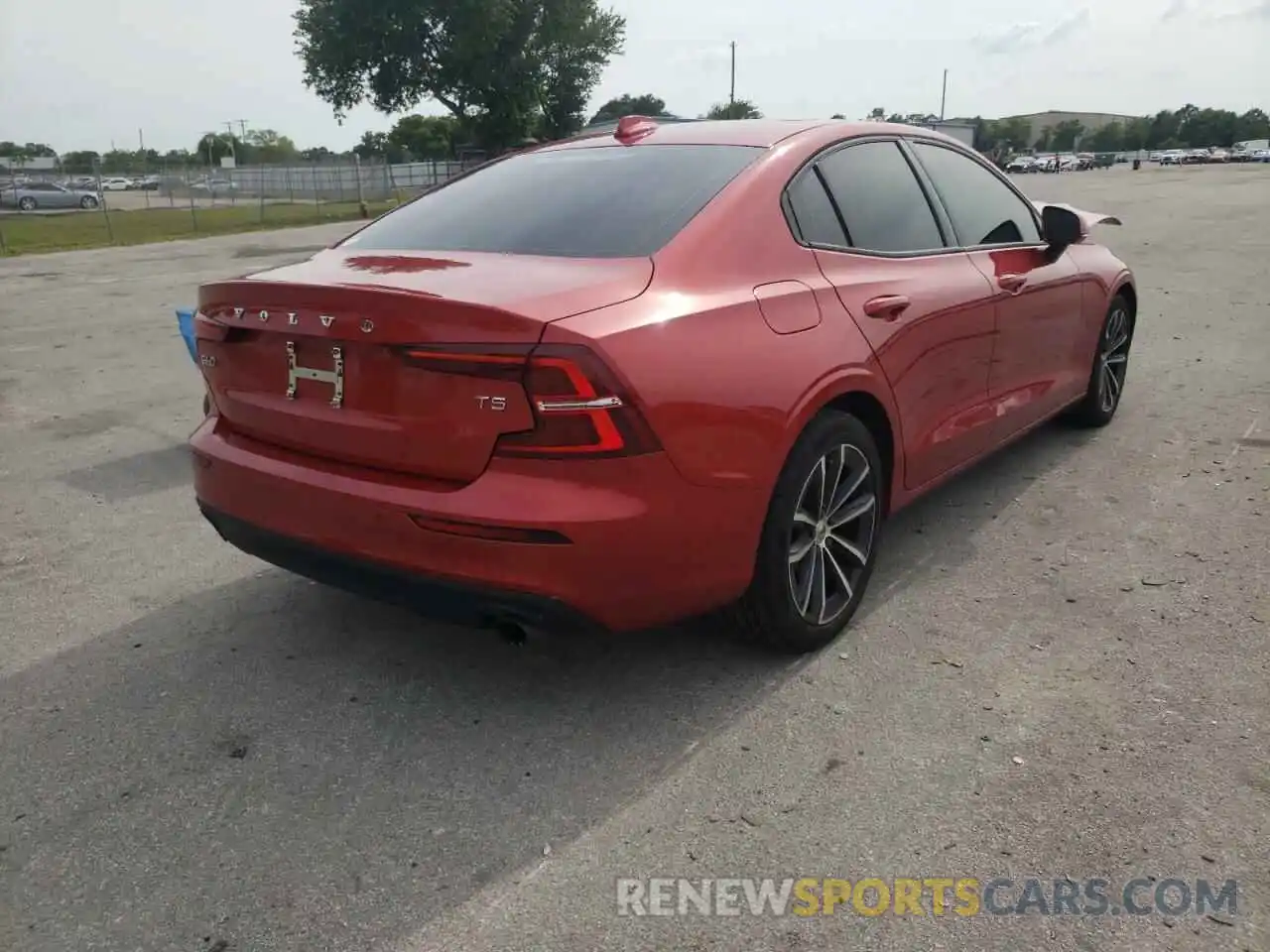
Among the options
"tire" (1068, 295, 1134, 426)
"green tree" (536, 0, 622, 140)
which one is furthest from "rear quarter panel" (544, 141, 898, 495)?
"green tree" (536, 0, 622, 140)

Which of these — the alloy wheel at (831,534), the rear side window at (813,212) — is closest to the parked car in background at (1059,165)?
the rear side window at (813,212)

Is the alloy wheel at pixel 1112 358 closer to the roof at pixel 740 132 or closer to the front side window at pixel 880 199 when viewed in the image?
the front side window at pixel 880 199

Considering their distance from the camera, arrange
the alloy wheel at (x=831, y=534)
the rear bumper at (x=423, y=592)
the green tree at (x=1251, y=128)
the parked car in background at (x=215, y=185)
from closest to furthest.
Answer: the rear bumper at (x=423, y=592) → the alloy wheel at (x=831, y=534) → the parked car in background at (x=215, y=185) → the green tree at (x=1251, y=128)

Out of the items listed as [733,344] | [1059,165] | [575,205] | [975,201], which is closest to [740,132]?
[575,205]

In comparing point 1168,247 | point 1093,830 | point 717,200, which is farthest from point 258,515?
point 1168,247

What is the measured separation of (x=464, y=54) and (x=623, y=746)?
45851 mm

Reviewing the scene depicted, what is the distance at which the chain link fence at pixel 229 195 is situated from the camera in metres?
31.5

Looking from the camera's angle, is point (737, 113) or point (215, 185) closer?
point (737, 113)

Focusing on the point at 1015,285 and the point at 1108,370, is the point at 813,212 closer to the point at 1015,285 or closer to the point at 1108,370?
the point at 1015,285

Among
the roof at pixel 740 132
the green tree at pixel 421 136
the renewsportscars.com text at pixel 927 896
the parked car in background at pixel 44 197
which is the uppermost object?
the green tree at pixel 421 136

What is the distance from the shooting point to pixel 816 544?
3.35 metres

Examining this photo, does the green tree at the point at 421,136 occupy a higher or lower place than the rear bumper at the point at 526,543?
higher

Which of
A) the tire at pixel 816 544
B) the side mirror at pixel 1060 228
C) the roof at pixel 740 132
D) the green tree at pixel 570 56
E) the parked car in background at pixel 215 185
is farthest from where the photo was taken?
the green tree at pixel 570 56

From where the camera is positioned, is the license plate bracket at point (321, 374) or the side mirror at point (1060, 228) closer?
the license plate bracket at point (321, 374)
